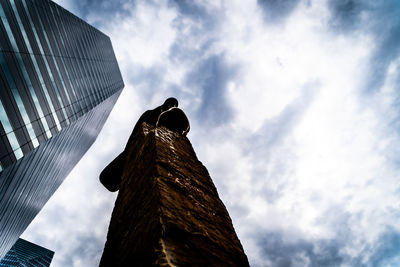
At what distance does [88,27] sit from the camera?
124 feet

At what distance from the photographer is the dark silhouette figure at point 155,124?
3.46m

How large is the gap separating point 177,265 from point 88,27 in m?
45.5

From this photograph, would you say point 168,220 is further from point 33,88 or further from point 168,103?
point 33,88

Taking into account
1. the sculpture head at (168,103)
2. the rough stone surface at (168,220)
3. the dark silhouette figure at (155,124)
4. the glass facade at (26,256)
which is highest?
the glass facade at (26,256)

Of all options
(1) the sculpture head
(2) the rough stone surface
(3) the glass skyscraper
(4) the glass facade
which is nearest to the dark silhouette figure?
(1) the sculpture head

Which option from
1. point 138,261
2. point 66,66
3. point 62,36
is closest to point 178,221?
point 138,261

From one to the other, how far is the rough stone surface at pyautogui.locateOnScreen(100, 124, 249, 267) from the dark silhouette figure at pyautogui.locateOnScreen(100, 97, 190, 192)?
98cm

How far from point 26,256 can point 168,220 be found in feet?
362

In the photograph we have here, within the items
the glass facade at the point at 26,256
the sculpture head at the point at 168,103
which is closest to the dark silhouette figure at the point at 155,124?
the sculpture head at the point at 168,103

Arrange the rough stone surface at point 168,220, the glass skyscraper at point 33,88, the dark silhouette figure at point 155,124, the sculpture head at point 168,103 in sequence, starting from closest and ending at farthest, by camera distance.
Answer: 1. the rough stone surface at point 168,220
2. the dark silhouette figure at point 155,124
3. the sculpture head at point 168,103
4. the glass skyscraper at point 33,88

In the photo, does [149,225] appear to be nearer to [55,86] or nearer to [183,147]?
[183,147]

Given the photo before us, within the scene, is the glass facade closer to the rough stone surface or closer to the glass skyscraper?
the glass skyscraper

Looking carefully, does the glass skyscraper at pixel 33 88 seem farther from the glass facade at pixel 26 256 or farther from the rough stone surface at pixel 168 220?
the glass facade at pixel 26 256

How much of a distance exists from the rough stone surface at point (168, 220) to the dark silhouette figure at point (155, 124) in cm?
98
